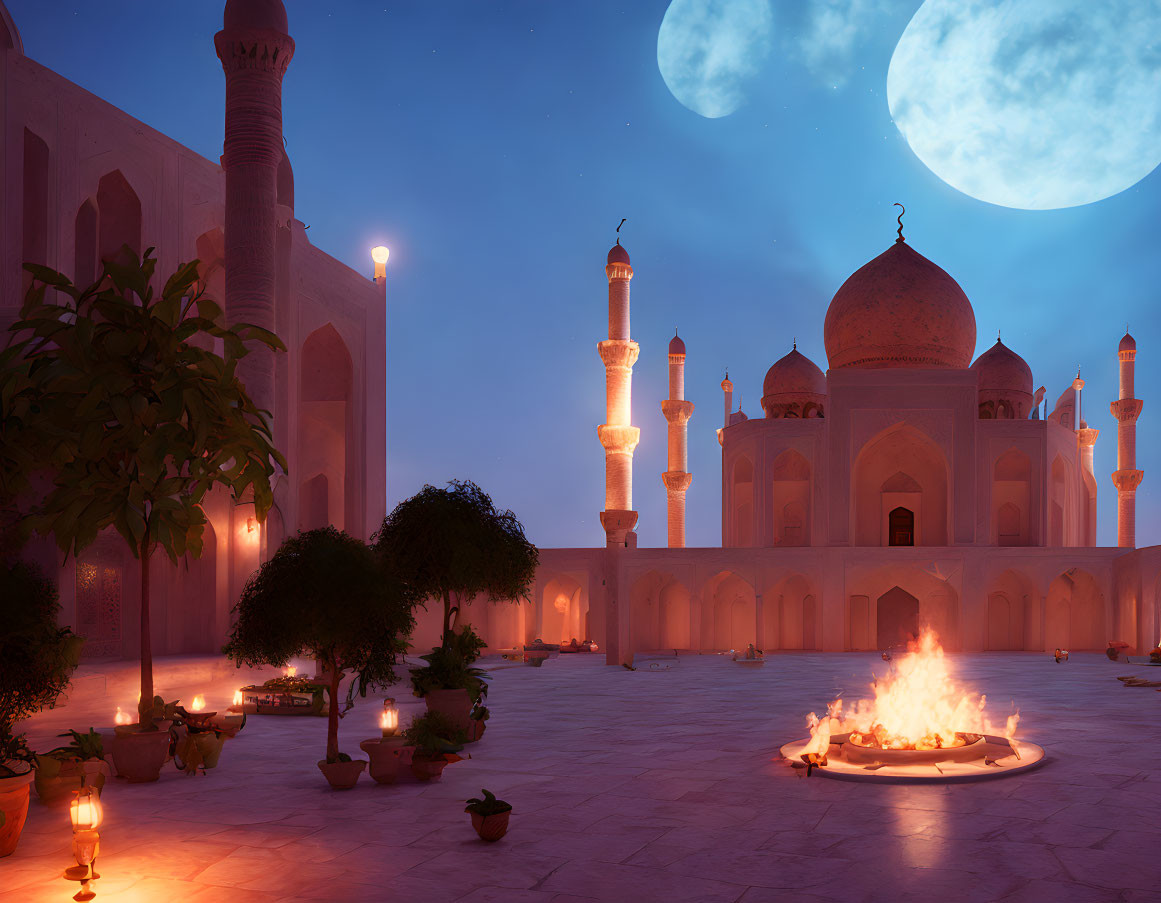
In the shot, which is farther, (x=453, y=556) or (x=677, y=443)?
(x=677, y=443)

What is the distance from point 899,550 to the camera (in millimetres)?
33750

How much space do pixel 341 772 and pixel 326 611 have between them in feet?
5.51

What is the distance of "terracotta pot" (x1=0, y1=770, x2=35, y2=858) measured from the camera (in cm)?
903

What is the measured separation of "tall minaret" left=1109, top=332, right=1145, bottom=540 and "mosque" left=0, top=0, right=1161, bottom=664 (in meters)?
0.10

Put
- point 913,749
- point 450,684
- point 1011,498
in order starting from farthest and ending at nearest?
point 1011,498 → point 450,684 → point 913,749

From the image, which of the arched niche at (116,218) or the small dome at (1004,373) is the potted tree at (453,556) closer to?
the arched niche at (116,218)

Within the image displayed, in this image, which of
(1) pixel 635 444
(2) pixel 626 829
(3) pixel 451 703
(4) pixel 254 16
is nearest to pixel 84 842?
(2) pixel 626 829

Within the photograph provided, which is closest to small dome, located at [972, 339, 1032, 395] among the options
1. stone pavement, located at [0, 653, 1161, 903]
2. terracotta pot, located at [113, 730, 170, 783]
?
stone pavement, located at [0, 653, 1161, 903]

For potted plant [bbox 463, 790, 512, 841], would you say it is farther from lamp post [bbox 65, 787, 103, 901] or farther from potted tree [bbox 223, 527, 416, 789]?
lamp post [bbox 65, 787, 103, 901]

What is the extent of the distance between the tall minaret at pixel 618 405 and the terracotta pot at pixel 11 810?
27.1 meters

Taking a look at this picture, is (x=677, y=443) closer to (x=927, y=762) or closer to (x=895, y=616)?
(x=895, y=616)

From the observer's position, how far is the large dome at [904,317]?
123ft

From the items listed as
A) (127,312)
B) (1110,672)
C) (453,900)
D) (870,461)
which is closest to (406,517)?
(127,312)

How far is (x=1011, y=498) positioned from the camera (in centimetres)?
3850
